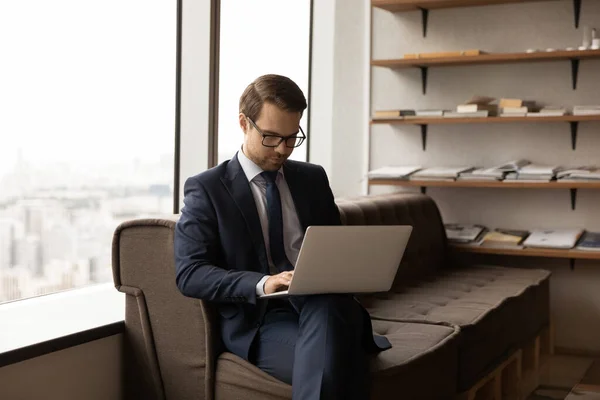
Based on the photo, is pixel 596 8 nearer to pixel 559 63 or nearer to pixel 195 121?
pixel 559 63

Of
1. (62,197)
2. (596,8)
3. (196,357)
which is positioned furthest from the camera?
(596,8)

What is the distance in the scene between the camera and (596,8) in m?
4.64

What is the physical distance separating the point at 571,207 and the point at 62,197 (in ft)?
9.52

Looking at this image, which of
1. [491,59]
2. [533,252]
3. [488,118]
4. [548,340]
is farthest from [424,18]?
[548,340]

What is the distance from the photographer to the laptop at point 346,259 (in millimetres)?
2305

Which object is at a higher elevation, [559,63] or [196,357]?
[559,63]

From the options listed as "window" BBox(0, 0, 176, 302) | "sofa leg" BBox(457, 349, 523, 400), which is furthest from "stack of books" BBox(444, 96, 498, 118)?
"window" BBox(0, 0, 176, 302)

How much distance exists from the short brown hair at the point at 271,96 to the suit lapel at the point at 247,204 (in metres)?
0.20

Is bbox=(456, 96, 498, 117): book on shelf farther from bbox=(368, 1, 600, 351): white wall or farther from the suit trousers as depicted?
the suit trousers

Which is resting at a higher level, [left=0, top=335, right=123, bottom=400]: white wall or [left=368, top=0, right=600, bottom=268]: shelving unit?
[left=368, top=0, right=600, bottom=268]: shelving unit

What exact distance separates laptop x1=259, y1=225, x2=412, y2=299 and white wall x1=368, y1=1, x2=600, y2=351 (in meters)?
2.52

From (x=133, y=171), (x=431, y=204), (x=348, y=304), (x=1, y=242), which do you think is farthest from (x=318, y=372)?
(x=431, y=204)

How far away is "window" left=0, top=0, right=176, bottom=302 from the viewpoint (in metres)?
2.93

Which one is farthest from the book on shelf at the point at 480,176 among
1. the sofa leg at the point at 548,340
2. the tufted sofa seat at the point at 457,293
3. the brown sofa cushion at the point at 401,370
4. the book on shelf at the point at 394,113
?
the brown sofa cushion at the point at 401,370
